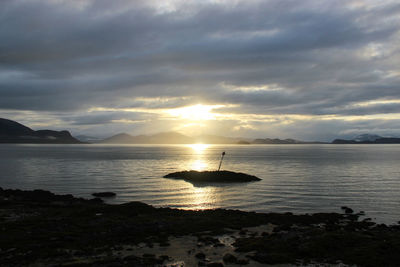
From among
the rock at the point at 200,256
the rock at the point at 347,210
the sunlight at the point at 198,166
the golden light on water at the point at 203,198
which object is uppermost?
the rock at the point at 200,256

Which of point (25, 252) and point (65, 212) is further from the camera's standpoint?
point (65, 212)

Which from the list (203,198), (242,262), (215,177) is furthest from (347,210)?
(215,177)

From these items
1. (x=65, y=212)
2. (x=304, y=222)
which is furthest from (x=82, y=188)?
(x=304, y=222)

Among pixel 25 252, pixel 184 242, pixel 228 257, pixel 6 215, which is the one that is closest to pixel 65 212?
pixel 6 215

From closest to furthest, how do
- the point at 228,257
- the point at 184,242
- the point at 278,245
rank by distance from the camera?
the point at 228,257 → the point at 278,245 → the point at 184,242

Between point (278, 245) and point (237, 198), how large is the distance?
25.8 m

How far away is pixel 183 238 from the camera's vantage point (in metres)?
25.6

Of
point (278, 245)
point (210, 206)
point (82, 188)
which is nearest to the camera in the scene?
point (278, 245)

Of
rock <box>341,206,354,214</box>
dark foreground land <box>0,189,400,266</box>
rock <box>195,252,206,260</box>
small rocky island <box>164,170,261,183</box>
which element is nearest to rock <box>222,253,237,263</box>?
dark foreground land <box>0,189,400,266</box>

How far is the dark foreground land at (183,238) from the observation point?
20.2m

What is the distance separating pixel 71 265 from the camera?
1850 cm

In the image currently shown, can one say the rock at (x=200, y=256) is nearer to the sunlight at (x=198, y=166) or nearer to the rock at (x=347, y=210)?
the rock at (x=347, y=210)

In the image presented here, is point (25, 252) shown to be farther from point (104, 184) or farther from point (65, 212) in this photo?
point (104, 184)

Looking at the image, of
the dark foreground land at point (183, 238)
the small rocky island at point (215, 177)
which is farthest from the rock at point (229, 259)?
the small rocky island at point (215, 177)
